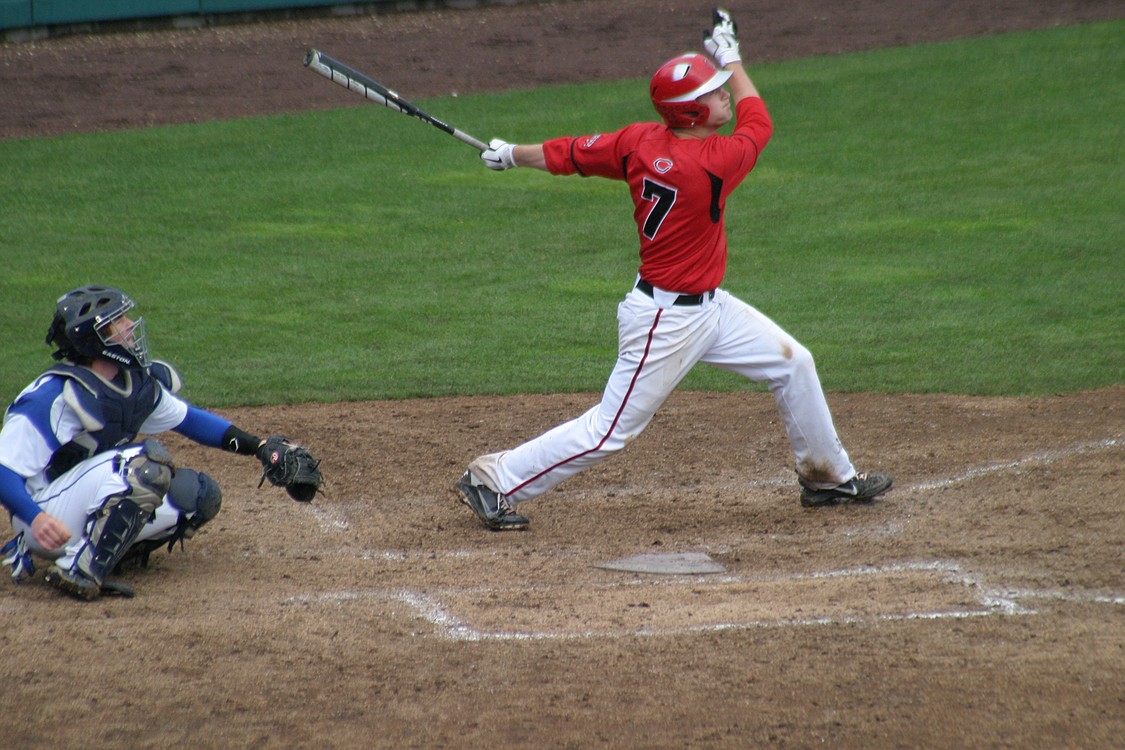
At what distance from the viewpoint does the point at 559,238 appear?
409 inches

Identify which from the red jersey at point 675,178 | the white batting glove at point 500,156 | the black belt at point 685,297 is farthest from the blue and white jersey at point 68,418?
the black belt at point 685,297

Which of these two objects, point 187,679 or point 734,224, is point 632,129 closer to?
point 187,679

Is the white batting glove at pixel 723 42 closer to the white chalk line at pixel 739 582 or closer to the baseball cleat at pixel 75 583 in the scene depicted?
the white chalk line at pixel 739 582

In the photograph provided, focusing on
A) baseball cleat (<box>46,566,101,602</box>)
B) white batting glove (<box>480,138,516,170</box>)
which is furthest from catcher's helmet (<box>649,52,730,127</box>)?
baseball cleat (<box>46,566,101,602</box>)

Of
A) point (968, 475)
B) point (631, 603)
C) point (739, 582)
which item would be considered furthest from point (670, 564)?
point (968, 475)

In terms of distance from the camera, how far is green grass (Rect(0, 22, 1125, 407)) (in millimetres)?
7777

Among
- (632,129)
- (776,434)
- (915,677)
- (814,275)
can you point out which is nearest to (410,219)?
(814,275)

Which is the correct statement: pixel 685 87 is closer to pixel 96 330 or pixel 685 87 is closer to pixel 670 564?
pixel 670 564

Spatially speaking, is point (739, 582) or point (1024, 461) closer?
point (739, 582)

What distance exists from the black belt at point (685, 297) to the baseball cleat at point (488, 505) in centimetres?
101

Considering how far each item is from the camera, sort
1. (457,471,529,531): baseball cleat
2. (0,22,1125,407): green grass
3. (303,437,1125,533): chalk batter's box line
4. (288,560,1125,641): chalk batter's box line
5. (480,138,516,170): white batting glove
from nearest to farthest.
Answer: (288,560,1125,641): chalk batter's box line
(480,138,516,170): white batting glove
(457,471,529,531): baseball cleat
(303,437,1125,533): chalk batter's box line
(0,22,1125,407): green grass

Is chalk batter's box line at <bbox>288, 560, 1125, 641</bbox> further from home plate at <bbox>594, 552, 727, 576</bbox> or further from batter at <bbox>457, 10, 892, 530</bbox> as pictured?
batter at <bbox>457, 10, 892, 530</bbox>

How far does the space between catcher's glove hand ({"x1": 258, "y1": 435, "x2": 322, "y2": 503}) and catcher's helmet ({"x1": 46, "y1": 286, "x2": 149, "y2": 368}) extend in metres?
0.57

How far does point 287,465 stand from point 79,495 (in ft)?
2.35
